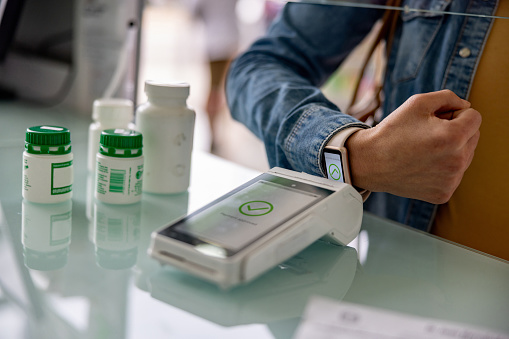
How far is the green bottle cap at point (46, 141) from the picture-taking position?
0.71 meters

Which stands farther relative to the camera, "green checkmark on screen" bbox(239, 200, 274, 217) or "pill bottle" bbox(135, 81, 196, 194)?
"pill bottle" bbox(135, 81, 196, 194)

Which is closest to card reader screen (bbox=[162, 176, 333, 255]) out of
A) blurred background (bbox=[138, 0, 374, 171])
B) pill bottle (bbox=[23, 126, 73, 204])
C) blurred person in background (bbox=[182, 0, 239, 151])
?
pill bottle (bbox=[23, 126, 73, 204])

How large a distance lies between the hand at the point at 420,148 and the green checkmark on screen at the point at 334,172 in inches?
0.8

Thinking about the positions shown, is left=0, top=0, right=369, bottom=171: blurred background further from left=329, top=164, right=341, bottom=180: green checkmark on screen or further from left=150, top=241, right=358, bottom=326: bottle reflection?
left=150, top=241, right=358, bottom=326: bottle reflection

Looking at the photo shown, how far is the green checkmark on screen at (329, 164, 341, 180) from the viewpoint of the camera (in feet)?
2.50

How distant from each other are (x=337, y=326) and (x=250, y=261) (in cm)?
10

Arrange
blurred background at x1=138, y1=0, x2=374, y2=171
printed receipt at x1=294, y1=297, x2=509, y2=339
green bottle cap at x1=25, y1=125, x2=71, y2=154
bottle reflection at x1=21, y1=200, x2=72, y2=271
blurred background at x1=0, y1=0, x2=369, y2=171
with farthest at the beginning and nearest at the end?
blurred background at x1=138, y1=0, x2=374, y2=171 < blurred background at x1=0, y1=0, x2=369, y2=171 < green bottle cap at x1=25, y1=125, x2=71, y2=154 < bottle reflection at x1=21, y1=200, x2=72, y2=271 < printed receipt at x1=294, y1=297, x2=509, y2=339

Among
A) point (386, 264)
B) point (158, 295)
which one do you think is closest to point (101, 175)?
point (158, 295)

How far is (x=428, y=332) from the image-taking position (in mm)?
489

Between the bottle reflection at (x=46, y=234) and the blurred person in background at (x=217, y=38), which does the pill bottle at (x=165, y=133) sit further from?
the blurred person in background at (x=217, y=38)

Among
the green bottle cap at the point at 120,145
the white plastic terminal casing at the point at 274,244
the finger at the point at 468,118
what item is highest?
the finger at the point at 468,118

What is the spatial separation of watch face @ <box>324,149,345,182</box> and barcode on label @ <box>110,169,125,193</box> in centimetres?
27

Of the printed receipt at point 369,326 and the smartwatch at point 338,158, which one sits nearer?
the printed receipt at point 369,326

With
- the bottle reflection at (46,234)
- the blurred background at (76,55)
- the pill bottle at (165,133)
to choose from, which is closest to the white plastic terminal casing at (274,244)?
the bottle reflection at (46,234)
